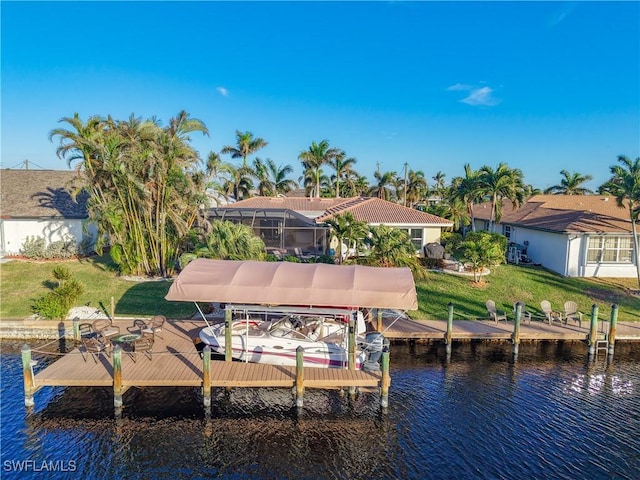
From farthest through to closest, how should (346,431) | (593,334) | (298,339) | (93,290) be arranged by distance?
(93,290) < (593,334) < (298,339) < (346,431)

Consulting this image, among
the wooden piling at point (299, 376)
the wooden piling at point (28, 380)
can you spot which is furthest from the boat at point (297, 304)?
the wooden piling at point (28, 380)

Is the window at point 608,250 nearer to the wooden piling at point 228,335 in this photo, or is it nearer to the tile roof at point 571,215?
the tile roof at point 571,215

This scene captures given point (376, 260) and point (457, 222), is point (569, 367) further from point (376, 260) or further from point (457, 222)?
point (457, 222)

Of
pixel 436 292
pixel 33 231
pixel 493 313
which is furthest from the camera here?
pixel 33 231

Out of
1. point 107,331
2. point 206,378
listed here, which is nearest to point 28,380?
point 107,331

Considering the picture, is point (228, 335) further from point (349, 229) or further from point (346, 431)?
point (349, 229)

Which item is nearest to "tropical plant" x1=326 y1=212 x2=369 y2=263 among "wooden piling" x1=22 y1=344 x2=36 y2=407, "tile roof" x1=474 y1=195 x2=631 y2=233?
"tile roof" x1=474 y1=195 x2=631 y2=233

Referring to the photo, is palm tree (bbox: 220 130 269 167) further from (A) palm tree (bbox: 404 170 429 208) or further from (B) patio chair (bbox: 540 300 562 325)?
(B) patio chair (bbox: 540 300 562 325)
